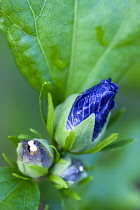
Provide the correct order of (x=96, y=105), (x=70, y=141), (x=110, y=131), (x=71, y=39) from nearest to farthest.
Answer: (x=96, y=105) < (x=70, y=141) < (x=71, y=39) < (x=110, y=131)

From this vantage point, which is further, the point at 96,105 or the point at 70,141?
the point at 70,141

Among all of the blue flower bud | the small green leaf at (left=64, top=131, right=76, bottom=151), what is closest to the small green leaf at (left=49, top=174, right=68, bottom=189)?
the blue flower bud

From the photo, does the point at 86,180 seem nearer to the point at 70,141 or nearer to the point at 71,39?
the point at 70,141

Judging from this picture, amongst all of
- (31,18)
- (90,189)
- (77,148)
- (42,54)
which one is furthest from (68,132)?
(90,189)

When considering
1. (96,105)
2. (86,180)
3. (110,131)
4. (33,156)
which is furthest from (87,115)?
(110,131)

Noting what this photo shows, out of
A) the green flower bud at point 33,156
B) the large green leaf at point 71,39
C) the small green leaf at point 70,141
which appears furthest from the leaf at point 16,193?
the large green leaf at point 71,39

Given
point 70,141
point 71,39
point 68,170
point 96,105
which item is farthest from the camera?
point 71,39

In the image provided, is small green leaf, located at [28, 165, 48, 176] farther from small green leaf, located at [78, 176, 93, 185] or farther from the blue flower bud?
small green leaf, located at [78, 176, 93, 185]
